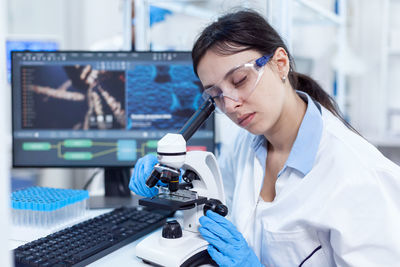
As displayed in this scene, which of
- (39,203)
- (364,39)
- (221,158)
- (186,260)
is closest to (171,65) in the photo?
(221,158)

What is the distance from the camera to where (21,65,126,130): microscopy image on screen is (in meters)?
1.28

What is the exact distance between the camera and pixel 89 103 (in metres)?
1.29

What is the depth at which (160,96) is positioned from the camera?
131 cm

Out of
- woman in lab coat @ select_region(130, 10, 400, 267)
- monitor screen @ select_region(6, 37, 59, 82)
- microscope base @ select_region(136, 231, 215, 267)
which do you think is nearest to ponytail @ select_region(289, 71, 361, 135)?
woman in lab coat @ select_region(130, 10, 400, 267)

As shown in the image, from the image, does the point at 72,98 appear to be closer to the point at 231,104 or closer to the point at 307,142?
the point at 231,104

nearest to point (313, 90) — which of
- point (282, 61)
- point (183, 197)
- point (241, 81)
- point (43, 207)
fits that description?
point (282, 61)

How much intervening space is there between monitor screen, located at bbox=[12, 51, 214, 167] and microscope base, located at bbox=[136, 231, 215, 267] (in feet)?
1.59

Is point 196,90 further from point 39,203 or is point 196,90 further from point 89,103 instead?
point 39,203

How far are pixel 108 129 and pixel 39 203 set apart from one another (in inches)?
14.8

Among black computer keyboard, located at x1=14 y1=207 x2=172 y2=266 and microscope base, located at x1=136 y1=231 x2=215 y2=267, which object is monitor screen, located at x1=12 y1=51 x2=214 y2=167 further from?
microscope base, located at x1=136 y1=231 x2=215 y2=267

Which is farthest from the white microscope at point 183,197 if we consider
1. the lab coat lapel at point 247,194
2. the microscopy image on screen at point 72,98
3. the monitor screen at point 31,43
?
the monitor screen at point 31,43

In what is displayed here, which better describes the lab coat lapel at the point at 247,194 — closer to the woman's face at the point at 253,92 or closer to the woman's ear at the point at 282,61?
the woman's face at the point at 253,92

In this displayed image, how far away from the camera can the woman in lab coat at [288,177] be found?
0.83 m

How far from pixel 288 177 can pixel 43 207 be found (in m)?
0.66
